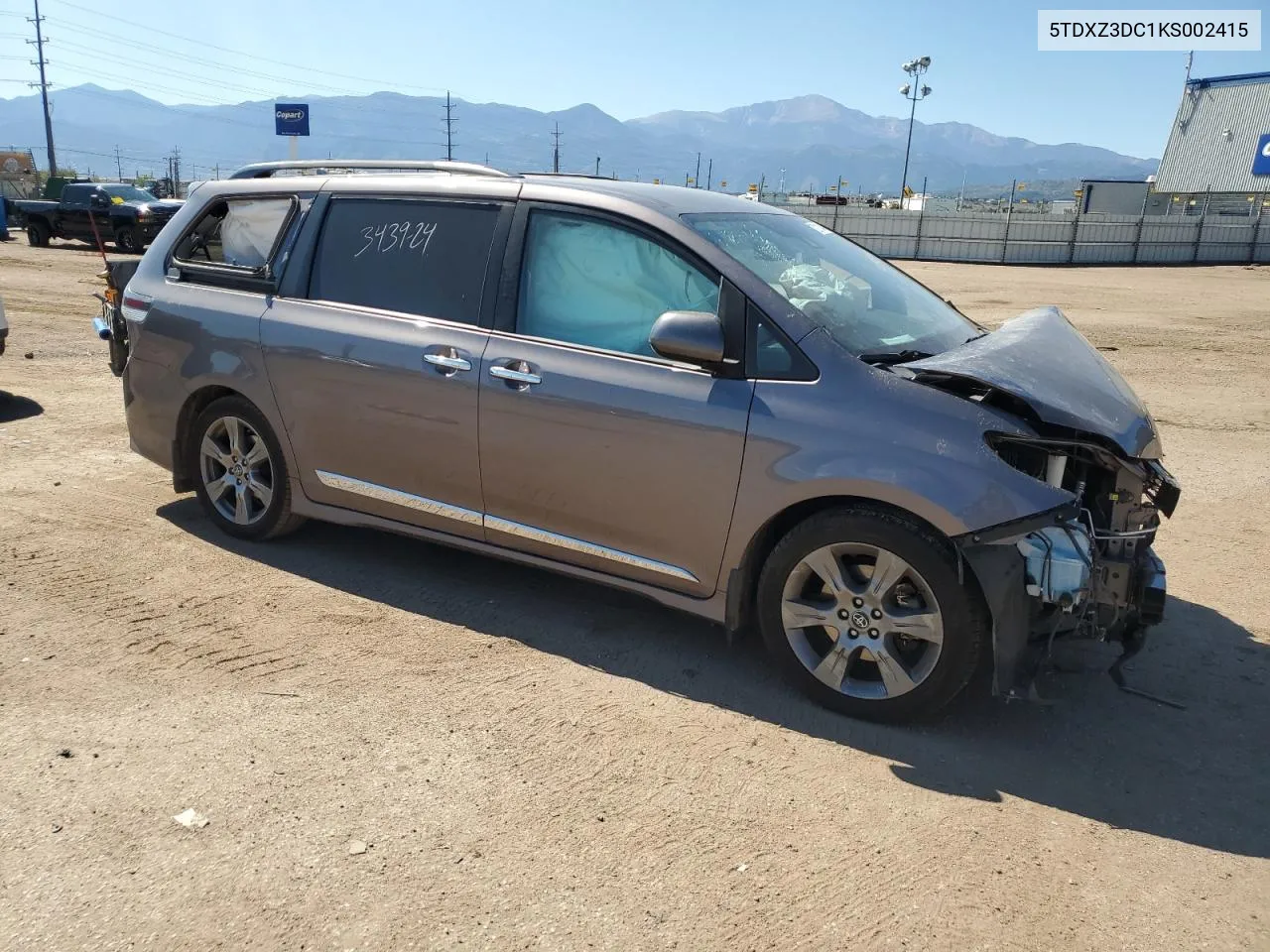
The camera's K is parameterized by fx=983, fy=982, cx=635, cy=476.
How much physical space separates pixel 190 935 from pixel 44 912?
0.40 meters

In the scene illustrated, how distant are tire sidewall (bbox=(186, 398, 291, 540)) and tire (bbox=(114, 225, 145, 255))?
21956 mm

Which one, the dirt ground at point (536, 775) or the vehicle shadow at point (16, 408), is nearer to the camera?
the dirt ground at point (536, 775)

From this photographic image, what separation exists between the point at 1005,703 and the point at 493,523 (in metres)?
2.19

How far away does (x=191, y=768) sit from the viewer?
3150 millimetres

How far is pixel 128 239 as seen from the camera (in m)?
24.2

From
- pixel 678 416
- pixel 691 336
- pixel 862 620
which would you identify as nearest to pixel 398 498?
pixel 678 416

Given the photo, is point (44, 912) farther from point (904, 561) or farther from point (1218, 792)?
point (1218, 792)

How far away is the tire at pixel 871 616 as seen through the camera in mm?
3316

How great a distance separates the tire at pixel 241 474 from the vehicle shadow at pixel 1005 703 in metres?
0.16

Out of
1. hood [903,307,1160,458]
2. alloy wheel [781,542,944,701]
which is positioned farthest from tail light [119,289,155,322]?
hood [903,307,1160,458]

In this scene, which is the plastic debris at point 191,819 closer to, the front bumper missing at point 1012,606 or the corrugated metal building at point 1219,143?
the front bumper missing at point 1012,606

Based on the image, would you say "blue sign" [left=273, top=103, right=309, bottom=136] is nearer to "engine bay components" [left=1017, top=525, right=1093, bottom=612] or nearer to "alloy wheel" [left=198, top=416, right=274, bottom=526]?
"alloy wheel" [left=198, top=416, right=274, bottom=526]

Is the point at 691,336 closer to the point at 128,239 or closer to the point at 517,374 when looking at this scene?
the point at 517,374

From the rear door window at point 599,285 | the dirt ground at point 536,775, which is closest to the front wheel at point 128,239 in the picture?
the dirt ground at point 536,775
